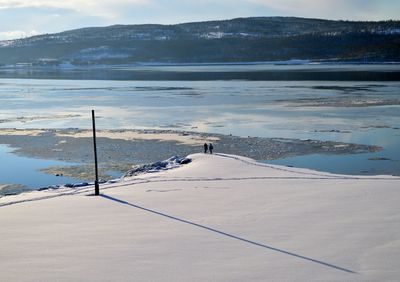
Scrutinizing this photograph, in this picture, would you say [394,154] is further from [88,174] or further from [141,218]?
[141,218]

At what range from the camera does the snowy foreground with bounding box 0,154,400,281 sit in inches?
232

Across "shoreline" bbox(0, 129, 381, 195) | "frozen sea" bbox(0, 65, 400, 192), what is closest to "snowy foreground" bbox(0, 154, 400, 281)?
"shoreline" bbox(0, 129, 381, 195)

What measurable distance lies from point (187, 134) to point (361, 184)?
1377 cm

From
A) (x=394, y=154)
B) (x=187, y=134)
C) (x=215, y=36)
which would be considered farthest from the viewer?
(x=215, y=36)

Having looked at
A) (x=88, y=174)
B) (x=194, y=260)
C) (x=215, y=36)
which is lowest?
(x=88, y=174)

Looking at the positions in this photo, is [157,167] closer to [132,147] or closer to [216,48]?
[132,147]

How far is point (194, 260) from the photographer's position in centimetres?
627

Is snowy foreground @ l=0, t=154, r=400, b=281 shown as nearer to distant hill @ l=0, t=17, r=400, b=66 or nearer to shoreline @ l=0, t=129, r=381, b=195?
shoreline @ l=0, t=129, r=381, b=195

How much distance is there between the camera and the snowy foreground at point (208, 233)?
19.4ft

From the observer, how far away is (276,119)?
28766mm

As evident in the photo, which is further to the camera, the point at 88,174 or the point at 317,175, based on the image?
the point at 88,174

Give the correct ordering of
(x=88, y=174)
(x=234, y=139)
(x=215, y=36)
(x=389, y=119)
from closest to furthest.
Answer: (x=88, y=174), (x=234, y=139), (x=389, y=119), (x=215, y=36)

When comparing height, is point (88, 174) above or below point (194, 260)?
below

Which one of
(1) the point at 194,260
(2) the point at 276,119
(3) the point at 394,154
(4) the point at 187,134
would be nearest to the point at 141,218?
(1) the point at 194,260
